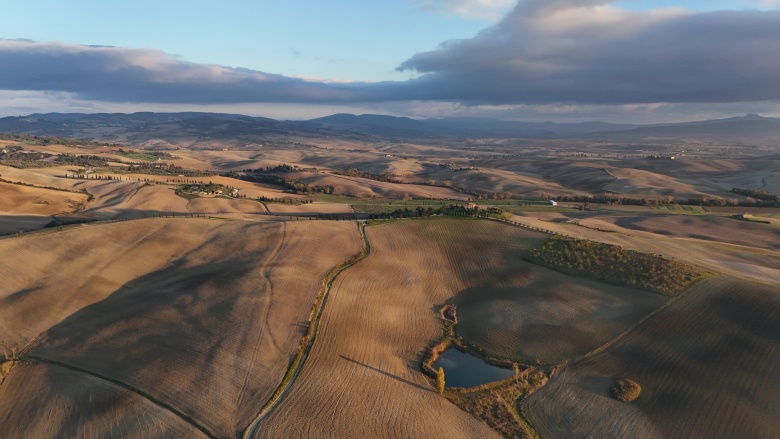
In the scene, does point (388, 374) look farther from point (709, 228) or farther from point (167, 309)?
→ point (709, 228)

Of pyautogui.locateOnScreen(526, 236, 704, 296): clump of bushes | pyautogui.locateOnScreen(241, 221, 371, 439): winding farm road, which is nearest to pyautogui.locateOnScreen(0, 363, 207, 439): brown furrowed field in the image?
pyautogui.locateOnScreen(241, 221, 371, 439): winding farm road

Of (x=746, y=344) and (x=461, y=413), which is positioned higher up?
(x=746, y=344)

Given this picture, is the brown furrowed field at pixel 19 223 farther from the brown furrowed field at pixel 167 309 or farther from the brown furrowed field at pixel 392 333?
the brown furrowed field at pixel 392 333

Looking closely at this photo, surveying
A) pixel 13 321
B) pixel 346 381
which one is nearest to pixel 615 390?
pixel 346 381

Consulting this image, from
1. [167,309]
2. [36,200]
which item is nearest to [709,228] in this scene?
[167,309]

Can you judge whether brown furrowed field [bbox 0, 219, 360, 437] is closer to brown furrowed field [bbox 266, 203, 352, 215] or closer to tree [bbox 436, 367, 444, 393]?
tree [bbox 436, 367, 444, 393]

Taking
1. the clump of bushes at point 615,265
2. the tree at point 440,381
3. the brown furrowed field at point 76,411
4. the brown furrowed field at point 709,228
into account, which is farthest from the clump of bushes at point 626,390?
the brown furrowed field at point 709,228

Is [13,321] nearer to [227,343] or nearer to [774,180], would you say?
[227,343]
